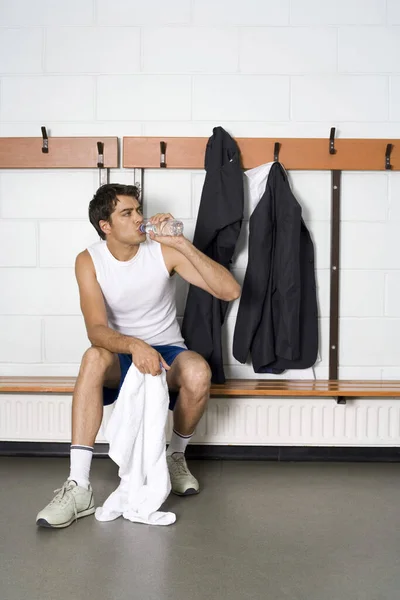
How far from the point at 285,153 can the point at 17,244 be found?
1.45m

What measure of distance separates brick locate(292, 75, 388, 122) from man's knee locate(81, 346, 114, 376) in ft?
5.43

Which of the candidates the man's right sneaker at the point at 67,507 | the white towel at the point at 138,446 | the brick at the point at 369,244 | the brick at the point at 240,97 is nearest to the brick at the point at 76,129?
the brick at the point at 240,97

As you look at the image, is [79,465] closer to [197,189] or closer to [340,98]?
[197,189]

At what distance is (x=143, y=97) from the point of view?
355 centimetres

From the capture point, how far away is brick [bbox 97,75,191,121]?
3.54m

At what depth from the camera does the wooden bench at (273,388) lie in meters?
3.20

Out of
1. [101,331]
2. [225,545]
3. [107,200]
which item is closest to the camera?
[225,545]

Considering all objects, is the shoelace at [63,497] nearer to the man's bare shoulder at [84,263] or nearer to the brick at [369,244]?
the man's bare shoulder at [84,263]

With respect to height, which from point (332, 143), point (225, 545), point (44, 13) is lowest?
point (225, 545)

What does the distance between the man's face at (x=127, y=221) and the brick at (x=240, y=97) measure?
76cm

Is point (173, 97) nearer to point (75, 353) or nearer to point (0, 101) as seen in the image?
point (0, 101)

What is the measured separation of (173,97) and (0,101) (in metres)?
0.89

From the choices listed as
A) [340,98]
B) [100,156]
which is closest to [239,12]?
[340,98]

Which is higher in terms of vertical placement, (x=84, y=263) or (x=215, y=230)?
(x=215, y=230)
